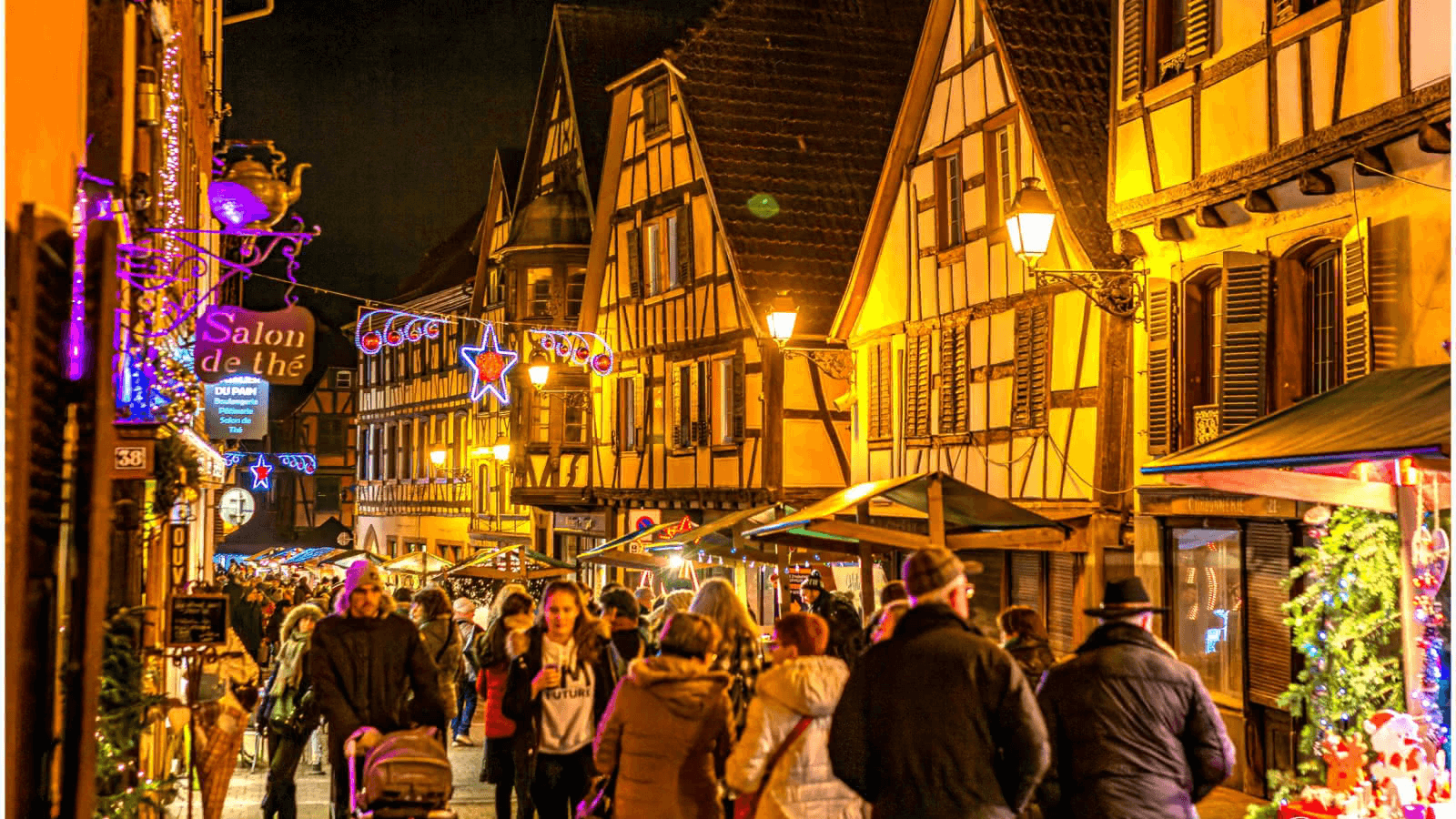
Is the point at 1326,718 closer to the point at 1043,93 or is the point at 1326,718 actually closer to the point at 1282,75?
the point at 1282,75

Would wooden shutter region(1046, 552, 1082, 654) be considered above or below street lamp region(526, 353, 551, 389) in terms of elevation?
below

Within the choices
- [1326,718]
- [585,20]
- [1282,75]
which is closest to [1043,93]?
[1282,75]

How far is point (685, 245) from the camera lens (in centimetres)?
2969

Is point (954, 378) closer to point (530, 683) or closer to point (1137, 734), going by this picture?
point (530, 683)

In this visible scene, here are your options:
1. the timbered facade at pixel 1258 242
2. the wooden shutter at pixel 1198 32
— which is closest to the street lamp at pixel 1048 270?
the timbered facade at pixel 1258 242

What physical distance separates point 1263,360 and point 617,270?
19.6 meters

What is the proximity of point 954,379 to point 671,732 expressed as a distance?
47.0ft

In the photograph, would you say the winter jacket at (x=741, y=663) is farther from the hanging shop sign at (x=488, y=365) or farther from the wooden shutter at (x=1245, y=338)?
the hanging shop sign at (x=488, y=365)

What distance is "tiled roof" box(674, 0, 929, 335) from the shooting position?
91.8ft

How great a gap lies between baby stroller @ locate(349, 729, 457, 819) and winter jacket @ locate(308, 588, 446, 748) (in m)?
1.29

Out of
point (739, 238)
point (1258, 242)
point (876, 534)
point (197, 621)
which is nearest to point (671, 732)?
point (197, 621)

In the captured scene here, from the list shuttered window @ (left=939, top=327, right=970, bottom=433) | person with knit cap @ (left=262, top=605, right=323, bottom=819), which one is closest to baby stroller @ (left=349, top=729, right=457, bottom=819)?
person with knit cap @ (left=262, top=605, right=323, bottom=819)

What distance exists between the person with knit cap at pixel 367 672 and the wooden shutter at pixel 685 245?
20.3 meters

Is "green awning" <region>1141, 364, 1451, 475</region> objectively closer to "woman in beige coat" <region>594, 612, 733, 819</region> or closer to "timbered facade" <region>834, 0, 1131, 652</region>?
"woman in beige coat" <region>594, 612, 733, 819</region>
